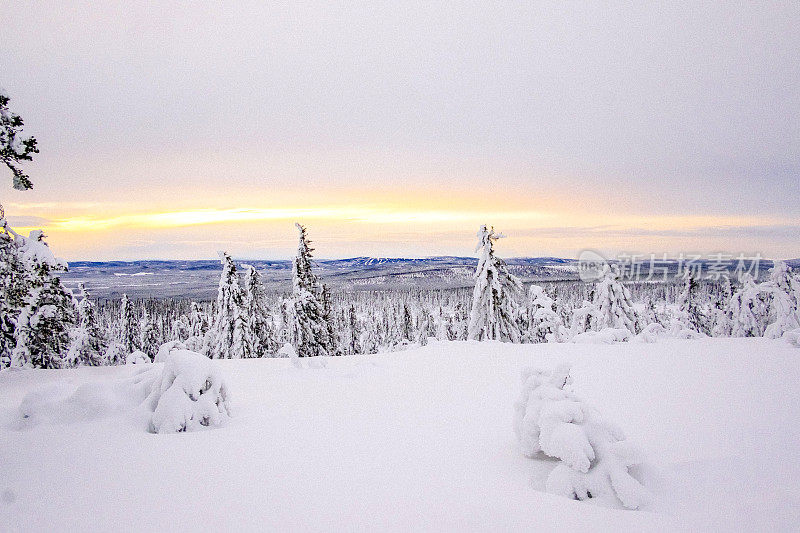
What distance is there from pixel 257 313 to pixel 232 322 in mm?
1816

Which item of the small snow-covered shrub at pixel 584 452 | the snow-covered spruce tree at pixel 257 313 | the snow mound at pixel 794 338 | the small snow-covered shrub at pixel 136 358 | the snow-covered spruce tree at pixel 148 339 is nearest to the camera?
the small snow-covered shrub at pixel 584 452

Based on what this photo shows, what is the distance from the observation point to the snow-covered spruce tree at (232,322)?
25703 mm

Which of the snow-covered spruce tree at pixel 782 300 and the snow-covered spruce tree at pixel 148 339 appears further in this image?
the snow-covered spruce tree at pixel 148 339

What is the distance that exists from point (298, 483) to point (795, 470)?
448 cm

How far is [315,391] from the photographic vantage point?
705 centimetres

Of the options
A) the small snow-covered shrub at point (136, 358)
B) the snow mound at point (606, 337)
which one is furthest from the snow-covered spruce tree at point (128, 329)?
the snow mound at point (606, 337)

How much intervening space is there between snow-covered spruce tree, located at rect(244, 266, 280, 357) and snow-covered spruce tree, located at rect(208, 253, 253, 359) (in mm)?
466

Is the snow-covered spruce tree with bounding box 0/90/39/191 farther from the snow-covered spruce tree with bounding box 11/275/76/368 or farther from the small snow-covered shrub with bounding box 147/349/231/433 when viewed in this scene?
the small snow-covered shrub with bounding box 147/349/231/433

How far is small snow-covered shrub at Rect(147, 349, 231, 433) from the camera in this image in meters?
4.82

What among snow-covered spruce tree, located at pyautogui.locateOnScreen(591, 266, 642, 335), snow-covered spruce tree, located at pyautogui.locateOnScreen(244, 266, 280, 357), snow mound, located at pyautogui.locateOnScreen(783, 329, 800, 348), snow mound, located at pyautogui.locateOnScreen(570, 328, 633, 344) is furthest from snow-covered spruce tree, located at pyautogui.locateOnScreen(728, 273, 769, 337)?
snow-covered spruce tree, located at pyautogui.locateOnScreen(244, 266, 280, 357)

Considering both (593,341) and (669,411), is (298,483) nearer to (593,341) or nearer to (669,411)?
(669,411)

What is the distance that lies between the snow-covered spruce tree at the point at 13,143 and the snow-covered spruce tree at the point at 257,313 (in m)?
21.6

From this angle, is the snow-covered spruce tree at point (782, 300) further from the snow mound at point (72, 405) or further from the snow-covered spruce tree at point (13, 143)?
the snow-covered spruce tree at point (13, 143)

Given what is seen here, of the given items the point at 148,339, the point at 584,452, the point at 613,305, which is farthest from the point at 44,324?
the point at 148,339
